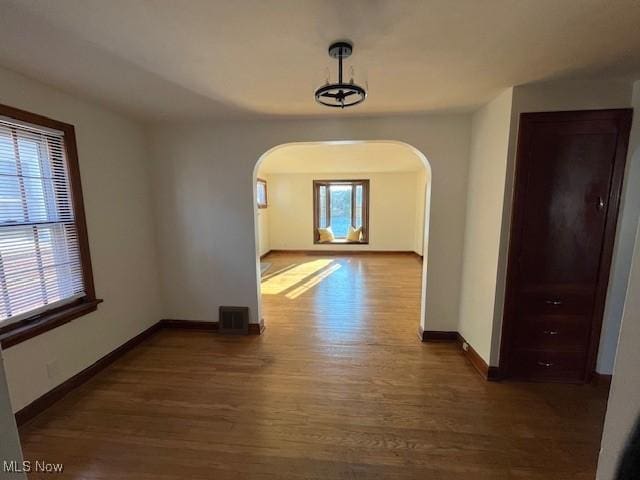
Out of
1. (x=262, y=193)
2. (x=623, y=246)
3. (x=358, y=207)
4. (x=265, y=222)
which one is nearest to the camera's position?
(x=623, y=246)

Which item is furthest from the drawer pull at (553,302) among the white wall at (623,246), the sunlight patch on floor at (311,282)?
the sunlight patch on floor at (311,282)

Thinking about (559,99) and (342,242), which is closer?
(559,99)

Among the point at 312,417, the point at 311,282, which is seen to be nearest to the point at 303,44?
the point at 312,417

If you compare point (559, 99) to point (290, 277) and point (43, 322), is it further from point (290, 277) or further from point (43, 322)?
point (290, 277)

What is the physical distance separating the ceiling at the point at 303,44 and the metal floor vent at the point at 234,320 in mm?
2141

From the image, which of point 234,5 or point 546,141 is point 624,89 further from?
point 234,5

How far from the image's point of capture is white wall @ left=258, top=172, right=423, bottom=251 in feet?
23.9

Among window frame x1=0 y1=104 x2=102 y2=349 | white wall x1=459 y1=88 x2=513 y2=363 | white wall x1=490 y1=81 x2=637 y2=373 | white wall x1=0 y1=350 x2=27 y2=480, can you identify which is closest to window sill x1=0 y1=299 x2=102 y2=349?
window frame x1=0 y1=104 x2=102 y2=349

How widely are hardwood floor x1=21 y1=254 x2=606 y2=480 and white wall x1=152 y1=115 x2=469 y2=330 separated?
1.60 feet

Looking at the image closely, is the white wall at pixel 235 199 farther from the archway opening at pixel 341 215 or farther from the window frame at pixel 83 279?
the archway opening at pixel 341 215

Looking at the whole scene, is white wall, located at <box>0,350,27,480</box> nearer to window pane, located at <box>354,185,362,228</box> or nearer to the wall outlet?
the wall outlet

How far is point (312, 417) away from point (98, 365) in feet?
6.44

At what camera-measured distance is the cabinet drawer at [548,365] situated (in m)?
2.21

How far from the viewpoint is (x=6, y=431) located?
69 centimetres
